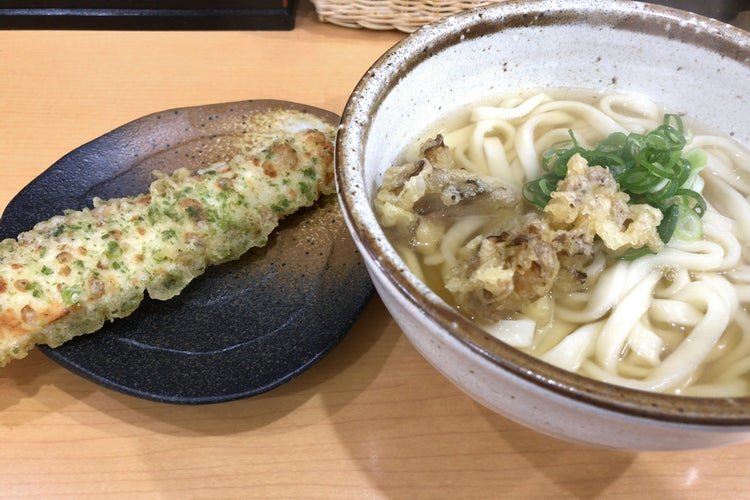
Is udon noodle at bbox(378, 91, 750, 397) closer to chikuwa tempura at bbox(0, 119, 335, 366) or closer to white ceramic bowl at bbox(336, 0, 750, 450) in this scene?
white ceramic bowl at bbox(336, 0, 750, 450)

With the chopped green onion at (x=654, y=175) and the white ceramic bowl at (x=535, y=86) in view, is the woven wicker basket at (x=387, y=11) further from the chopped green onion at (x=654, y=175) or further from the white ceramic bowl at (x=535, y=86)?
the chopped green onion at (x=654, y=175)

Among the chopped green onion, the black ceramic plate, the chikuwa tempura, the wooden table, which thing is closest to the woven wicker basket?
the black ceramic plate

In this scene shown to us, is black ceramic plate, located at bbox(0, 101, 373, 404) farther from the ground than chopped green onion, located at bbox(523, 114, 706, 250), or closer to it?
closer to it

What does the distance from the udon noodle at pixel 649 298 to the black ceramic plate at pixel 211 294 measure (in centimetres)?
38

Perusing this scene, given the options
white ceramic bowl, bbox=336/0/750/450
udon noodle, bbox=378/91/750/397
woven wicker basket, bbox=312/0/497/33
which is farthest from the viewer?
woven wicker basket, bbox=312/0/497/33

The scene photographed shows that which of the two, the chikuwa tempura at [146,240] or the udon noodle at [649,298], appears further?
the chikuwa tempura at [146,240]

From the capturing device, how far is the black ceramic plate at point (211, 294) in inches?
52.7

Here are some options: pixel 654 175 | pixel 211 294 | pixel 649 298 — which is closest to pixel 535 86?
pixel 654 175

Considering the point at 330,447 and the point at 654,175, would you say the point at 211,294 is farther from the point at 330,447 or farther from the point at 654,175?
the point at 654,175

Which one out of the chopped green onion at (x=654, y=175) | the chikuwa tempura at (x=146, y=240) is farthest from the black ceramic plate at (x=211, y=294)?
the chopped green onion at (x=654, y=175)

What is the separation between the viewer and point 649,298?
1226 mm

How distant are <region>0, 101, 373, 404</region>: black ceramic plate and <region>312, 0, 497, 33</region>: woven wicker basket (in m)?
0.68

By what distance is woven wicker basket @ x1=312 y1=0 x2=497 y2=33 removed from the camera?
237 centimetres

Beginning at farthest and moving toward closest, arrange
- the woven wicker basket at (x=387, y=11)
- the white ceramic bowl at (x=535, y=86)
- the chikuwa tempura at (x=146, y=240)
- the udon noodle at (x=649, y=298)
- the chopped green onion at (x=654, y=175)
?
the woven wicker basket at (x=387, y=11)
the chikuwa tempura at (x=146, y=240)
the chopped green onion at (x=654, y=175)
the udon noodle at (x=649, y=298)
the white ceramic bowl at (x=535, y=86)
